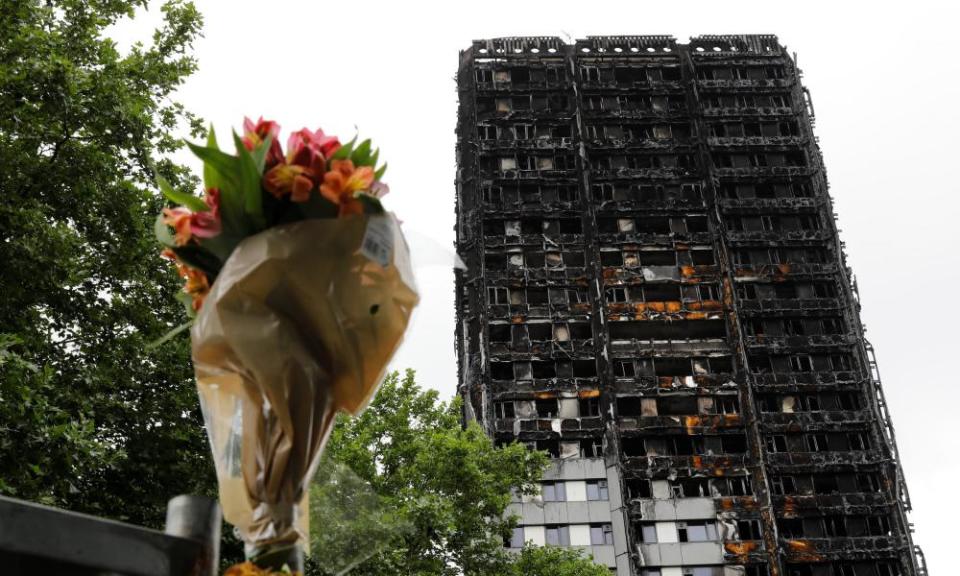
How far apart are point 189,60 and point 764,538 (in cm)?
3680

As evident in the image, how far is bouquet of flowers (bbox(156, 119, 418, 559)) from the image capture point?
2412 mm

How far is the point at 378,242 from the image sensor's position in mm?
2490

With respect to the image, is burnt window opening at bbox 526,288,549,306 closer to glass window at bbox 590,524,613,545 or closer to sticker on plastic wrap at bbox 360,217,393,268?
glass window at bbox 590,524,613,545

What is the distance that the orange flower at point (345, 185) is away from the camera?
2453mm

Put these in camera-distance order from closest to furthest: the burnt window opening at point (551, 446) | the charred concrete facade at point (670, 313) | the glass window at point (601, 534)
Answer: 1. the glass window at point (601, 534)
2. the charred concrete facade at point (670, 313)
3. the burnt window opening at point (551, 446)

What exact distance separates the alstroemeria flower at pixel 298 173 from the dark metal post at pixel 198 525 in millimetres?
846

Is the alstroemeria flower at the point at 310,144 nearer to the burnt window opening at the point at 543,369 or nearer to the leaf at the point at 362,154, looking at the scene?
the leaf at the point at 362,154

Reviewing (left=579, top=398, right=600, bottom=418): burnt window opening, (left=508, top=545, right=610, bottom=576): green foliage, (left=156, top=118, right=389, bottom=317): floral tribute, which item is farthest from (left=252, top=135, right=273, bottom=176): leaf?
(left=579, top=398, right=600, bottom=418): burnt window opening

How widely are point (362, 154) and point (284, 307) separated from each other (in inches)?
20.8

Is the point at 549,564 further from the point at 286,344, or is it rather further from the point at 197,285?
the point at 286,344

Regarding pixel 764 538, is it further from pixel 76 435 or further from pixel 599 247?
pixel 76 435

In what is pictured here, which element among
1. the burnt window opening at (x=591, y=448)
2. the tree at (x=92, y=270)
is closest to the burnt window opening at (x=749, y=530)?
the burnt window opening at (x=591, y=448)

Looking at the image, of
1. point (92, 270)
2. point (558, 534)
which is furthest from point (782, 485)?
point (92, 270)

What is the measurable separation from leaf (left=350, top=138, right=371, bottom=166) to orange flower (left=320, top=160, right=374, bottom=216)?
0.46 ft
